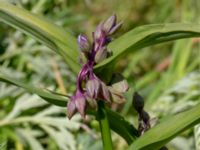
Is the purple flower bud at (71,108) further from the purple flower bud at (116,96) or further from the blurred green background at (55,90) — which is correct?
the blurred green background at (55,90)

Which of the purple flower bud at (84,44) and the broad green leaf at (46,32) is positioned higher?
the broad green leaf at (46,32)

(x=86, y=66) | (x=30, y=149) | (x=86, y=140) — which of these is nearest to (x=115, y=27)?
(x=86, y=66)

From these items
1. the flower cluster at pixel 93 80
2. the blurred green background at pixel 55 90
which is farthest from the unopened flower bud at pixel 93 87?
the blurred green background at pixel 55 90

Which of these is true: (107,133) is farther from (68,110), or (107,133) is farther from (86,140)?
(86,140)

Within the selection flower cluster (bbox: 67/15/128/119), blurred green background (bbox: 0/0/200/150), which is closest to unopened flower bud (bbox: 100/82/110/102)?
flower cluster (bbox: 67/15/128/119)

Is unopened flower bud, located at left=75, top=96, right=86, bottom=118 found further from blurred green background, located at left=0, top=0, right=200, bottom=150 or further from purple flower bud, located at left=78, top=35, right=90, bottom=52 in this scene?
blurred green background, located at left=0, top=0, right=200, bottom=150

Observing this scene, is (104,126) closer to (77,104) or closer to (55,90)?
(77,104)

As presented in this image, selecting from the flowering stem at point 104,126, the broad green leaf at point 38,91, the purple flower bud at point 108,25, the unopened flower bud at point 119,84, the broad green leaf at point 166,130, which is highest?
the purple flower bud at point 108,25
